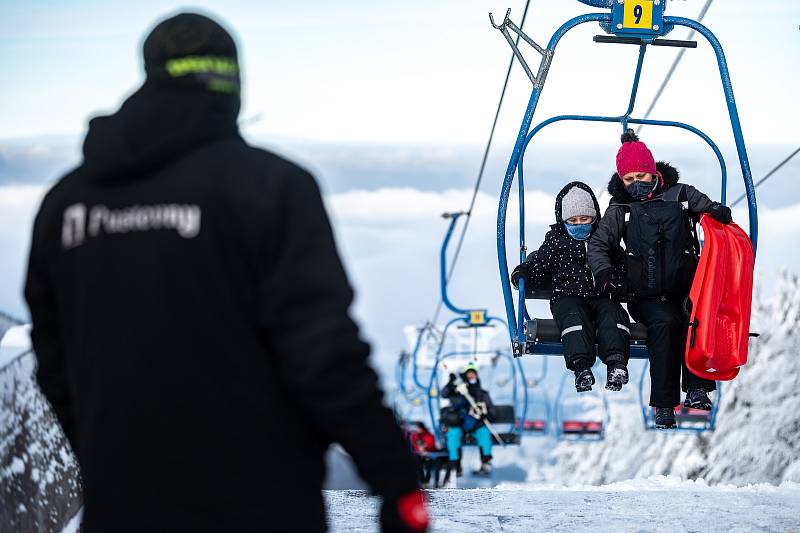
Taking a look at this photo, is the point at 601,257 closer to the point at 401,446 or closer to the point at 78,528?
the point at 78,528

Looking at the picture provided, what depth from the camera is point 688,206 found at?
4.90 metres

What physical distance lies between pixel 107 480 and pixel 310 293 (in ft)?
1.35

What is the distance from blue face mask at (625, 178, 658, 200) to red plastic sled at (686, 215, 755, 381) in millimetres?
513

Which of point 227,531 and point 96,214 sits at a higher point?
point 96,214

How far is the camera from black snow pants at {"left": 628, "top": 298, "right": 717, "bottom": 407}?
4.72 meters

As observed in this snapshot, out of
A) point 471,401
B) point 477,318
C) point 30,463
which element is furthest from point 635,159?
point 477,318

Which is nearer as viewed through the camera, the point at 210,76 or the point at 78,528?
the point at 210,76

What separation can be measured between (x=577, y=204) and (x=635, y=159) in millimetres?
367

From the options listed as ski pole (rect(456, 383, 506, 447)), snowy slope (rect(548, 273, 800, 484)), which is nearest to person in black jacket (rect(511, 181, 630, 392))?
ski pole (rect(456, 383, 506, 447))

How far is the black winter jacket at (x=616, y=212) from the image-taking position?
190 inches

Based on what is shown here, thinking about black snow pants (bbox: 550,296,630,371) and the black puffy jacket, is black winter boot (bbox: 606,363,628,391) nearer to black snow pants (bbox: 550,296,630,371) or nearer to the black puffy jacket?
black snow pants (bbox: 550,296,630,371)

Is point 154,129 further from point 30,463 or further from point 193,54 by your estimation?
point 30,463

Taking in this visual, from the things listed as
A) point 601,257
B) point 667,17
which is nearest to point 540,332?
point 601,257

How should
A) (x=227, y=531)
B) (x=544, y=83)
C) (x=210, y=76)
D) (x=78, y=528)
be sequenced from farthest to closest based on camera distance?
(x=544, y=83), (x=78, y=528), (x=210, y=76), (x=227, y=531)
